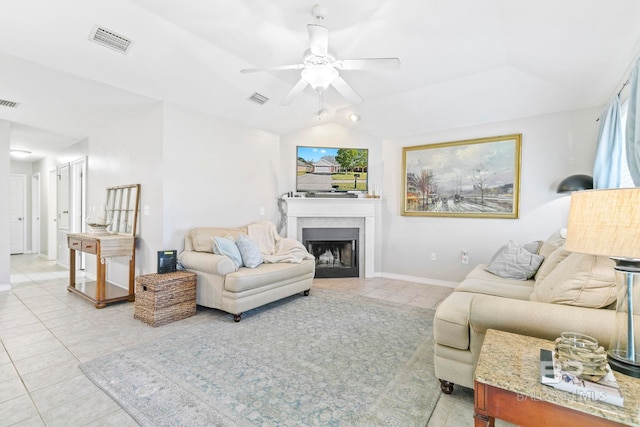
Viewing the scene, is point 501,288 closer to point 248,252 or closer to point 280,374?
point 280,374

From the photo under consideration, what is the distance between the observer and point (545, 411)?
39.6 inches

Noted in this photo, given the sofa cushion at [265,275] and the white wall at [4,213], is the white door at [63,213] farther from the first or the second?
the sofa cushion at [265,275]

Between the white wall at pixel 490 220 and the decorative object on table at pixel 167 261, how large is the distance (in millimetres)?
3217

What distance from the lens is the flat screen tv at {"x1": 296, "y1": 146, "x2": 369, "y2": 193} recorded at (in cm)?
505

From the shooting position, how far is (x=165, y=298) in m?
2.96

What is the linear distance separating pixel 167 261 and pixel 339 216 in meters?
2.63

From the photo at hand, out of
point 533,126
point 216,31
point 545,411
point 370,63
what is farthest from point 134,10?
point 533,126

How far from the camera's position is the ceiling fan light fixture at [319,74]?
2482 mm

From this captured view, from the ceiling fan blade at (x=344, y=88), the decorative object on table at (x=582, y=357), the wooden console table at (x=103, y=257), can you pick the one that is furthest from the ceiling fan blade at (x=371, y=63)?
the wooden console table at (x=103, y=257)

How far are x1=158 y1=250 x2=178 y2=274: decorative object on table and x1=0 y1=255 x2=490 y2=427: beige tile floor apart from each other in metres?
0.55

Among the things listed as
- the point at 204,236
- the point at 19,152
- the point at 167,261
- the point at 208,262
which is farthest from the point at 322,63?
the point at 19,152

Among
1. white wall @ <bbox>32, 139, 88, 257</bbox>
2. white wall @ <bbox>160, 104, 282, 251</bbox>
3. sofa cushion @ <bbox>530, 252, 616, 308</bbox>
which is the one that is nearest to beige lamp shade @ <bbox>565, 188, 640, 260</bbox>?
sofa cushion @ <bbox>530, 252, 616, 308</bbox>

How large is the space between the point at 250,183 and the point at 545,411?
4230 millimetres

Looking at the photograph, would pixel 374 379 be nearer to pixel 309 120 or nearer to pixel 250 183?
pixel 250 183
